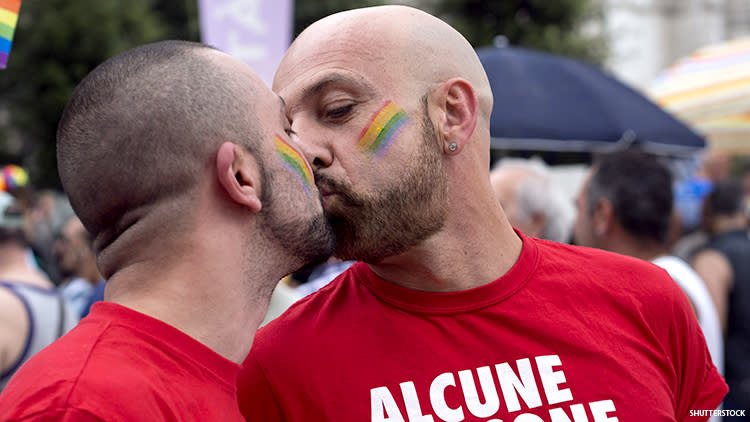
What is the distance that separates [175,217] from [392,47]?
2.64ft

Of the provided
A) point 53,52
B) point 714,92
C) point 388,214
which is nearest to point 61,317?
point 388,214

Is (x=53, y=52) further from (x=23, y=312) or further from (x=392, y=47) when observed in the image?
(x=392, y=47)

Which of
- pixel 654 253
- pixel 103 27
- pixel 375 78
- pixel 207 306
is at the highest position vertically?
pixel 375 78

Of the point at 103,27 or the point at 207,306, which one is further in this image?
the point at 103,27

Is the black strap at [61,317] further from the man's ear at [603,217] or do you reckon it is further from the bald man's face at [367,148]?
the man's ear at [603,217]

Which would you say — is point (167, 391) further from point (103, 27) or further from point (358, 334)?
point (103, 27)

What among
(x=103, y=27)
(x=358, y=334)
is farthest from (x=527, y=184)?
(x=103, y=27)

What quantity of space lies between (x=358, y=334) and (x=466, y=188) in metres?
0.53

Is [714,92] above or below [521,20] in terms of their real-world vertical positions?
above

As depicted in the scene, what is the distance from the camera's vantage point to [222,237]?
1.67 m

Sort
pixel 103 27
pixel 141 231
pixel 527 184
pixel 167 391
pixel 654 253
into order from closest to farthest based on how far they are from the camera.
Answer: pixel 167 391 < pixel 141 231 < pixel 654 253 < pixel 527 184 < pixel 103 27

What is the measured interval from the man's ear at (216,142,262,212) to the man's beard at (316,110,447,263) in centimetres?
31

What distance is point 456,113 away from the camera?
2.11 m

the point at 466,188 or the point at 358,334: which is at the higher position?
the point at 466,188
